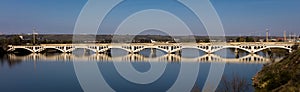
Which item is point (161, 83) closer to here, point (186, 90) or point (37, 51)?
point (186, 90)

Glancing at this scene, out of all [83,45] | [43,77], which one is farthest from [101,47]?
[43,77]

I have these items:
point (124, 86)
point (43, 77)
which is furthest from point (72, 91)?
point (43, 77)

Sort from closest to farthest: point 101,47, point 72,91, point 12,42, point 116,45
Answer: point 72,91 < point 116,45 < point 101,47 < point 12,42

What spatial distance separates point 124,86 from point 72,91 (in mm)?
2357

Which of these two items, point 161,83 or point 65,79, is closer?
point 161,83

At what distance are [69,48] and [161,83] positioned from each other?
3270cm

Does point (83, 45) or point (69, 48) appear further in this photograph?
point (69, 48)

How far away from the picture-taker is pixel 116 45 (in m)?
43.3


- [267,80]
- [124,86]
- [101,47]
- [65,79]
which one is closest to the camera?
[267,80]

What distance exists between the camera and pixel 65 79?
19531 mm

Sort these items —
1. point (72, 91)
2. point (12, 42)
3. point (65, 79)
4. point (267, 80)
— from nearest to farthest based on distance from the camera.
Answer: point (267, 80) < point (72, 91) < point (65, 79) < point (12, 42)

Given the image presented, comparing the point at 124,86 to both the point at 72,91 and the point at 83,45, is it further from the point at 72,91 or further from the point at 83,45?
the point at 83,45

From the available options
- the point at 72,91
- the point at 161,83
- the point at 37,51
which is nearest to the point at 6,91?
the point at 72,91

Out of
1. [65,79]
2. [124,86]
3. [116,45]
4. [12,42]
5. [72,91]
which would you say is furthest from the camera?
[12,42]
